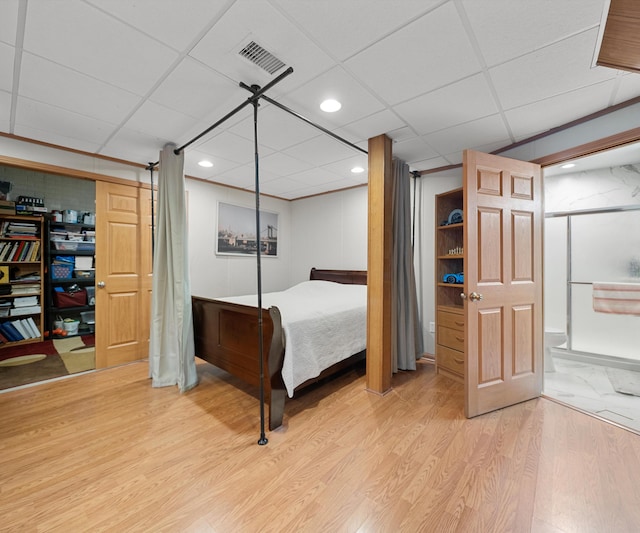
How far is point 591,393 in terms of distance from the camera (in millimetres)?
2641

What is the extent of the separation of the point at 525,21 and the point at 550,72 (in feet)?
1.79

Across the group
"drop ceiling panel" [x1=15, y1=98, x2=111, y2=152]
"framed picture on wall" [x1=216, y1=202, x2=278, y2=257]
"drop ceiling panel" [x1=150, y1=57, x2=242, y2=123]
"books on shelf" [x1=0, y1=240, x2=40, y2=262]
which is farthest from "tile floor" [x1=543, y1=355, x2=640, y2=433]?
"books on shelf" [x1=0, y1=240, x2=40, y2=262]

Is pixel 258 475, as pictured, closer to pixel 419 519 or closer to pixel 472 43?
pixel 419 519

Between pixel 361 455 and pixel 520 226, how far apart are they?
219 cm

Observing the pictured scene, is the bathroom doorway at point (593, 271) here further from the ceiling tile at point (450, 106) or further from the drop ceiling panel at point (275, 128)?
the drop ceiling panel at point (275, 128)

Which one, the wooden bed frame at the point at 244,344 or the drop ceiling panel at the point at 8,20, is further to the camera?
the wooden bed frame at the point at 244,344

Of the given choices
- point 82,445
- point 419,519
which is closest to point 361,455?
point 419,519

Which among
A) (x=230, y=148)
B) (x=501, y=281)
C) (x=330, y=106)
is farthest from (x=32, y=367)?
(x=501, y=281)

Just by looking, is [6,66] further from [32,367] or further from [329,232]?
[329,232]

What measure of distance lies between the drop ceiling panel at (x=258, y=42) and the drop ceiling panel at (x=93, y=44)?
26 cm

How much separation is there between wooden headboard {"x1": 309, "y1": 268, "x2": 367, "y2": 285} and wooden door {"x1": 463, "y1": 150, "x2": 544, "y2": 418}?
6.46 ft

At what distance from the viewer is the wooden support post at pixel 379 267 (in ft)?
8.64

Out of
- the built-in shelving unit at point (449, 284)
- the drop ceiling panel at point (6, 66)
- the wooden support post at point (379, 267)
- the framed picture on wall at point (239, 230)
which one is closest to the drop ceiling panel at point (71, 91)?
the drop ceiling panel at point (6, 66)

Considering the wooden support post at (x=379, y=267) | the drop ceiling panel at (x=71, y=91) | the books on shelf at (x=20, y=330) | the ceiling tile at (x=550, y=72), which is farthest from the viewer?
the books on shelf at (x=20, y=330)
